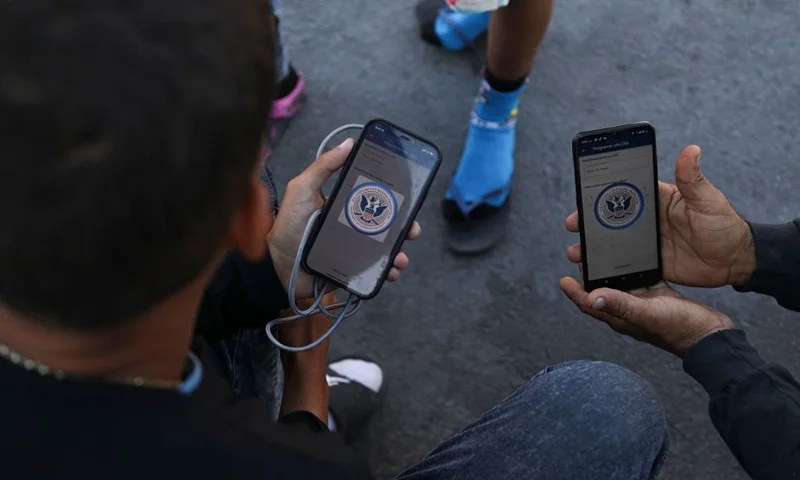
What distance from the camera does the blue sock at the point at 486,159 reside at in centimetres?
115

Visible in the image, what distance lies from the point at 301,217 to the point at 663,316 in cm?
44

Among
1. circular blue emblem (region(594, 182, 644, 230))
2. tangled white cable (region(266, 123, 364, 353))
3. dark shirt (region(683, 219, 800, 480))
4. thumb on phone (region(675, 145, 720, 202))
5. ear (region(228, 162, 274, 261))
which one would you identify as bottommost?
tangled white cable (region(266, 123, 364, 353))

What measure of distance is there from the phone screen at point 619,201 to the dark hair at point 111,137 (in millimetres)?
586

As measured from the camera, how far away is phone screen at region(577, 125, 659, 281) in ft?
2.83

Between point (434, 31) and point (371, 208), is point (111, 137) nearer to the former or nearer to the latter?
point (371, 208)

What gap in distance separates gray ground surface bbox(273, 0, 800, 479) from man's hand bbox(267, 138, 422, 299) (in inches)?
11.5

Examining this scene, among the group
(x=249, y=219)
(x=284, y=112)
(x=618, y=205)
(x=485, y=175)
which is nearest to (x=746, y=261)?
(x=618, y=205)

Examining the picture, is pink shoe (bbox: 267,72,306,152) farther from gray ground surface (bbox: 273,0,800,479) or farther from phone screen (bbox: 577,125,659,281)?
phone screen (bbox: 577,125,659,281)

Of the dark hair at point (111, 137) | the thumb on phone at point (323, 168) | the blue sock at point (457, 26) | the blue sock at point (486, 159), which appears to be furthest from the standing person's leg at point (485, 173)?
the dark hair at point (111, 137)

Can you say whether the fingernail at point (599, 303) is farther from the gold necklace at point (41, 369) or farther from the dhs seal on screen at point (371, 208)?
the gold necklace at point (41, 369)

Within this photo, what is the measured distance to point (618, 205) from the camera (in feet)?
2.89

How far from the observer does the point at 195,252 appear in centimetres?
38

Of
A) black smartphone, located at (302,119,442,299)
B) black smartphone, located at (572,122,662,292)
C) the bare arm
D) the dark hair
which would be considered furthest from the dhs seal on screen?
the dark hair

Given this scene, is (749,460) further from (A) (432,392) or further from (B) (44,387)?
(B) (44,387)
